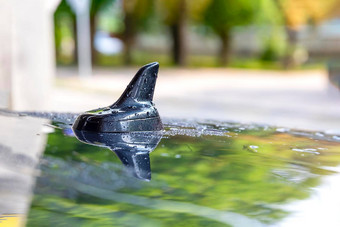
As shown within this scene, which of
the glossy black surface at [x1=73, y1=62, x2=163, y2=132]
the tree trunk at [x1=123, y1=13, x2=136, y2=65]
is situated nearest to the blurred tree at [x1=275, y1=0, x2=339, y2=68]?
the tree trunk at [x1=123, y1=13, x2=136, y2=65]

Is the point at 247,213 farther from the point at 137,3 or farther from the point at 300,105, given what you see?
the point at 137,3

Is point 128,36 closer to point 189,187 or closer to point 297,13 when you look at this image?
point 297,13

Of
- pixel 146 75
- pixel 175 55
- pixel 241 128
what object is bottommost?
pixel 175 55

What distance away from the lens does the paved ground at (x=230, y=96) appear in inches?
557

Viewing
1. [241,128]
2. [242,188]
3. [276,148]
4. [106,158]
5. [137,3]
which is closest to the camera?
[242,188]

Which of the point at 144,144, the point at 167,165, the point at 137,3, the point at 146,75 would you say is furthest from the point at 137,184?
the point at 137,3

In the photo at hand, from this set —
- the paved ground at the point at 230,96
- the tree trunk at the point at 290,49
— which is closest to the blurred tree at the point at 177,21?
the paved ground at the point at 230,96

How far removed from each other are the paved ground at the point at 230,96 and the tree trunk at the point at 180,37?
14.2 feet

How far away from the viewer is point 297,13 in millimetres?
29359

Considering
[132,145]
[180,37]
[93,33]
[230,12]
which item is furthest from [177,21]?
[132,145]

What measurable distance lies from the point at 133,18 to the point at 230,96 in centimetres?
1710

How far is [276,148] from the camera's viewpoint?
2014 millimetres

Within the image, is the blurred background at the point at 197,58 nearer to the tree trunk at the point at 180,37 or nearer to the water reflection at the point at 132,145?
the tree trunk at the point at 180,37

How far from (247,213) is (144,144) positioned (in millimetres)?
641
